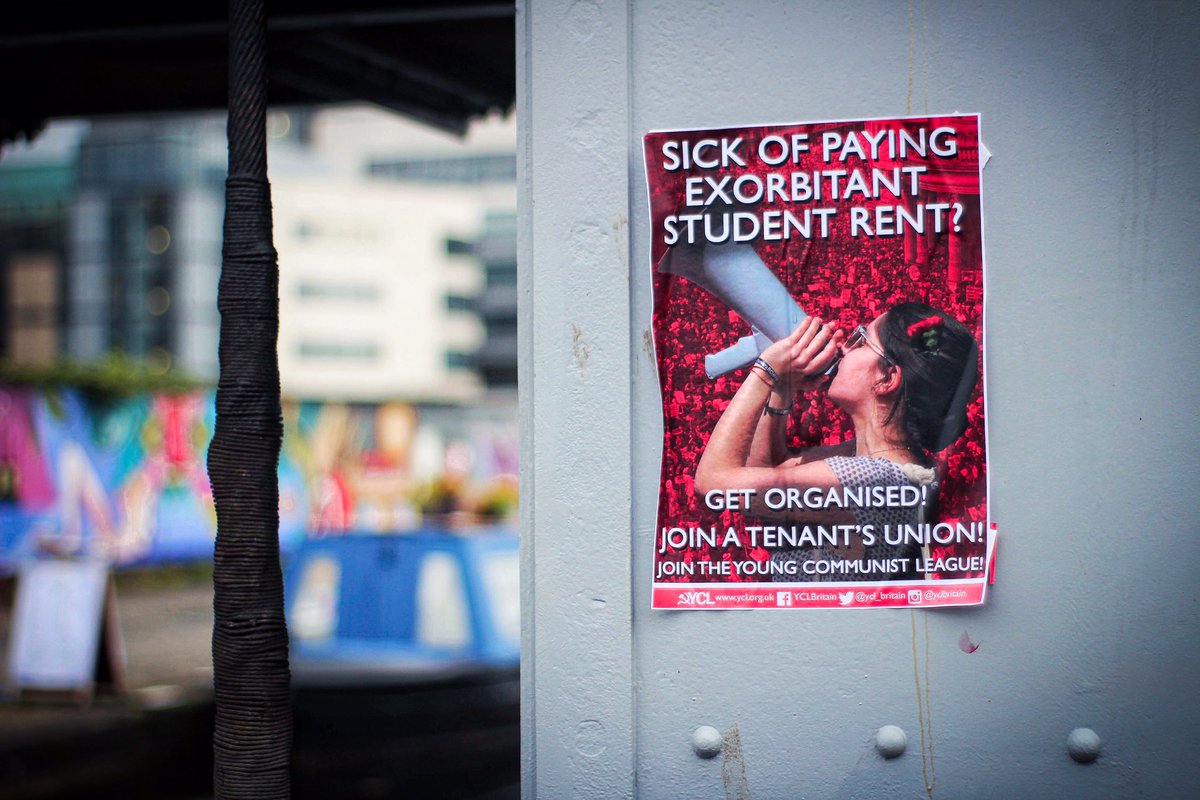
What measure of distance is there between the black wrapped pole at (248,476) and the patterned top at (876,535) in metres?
1.39

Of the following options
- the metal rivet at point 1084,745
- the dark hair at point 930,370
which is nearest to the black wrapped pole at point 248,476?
the dark hair at point 930,370

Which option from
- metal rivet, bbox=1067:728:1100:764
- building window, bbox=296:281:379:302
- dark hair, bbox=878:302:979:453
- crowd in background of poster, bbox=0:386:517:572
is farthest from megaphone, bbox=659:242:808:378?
building window, bbox=296:281:379:302

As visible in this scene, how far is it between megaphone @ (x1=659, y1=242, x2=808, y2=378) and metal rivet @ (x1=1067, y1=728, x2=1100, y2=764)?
4.21 ft

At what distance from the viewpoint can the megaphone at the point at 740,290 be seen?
3029mm

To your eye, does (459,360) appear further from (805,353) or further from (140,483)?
(805,353)

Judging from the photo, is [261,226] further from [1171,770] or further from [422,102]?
[422,102]

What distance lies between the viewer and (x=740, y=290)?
3047 millimetres

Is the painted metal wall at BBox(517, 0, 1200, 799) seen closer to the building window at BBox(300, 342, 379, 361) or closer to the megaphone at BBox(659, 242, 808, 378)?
the megaphone at BBox(659, 242, 808, 378)

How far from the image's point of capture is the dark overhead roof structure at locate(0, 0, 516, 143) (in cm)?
520

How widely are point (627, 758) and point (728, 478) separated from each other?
80 cm

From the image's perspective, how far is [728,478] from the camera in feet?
9.89

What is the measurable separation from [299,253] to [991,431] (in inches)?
3070

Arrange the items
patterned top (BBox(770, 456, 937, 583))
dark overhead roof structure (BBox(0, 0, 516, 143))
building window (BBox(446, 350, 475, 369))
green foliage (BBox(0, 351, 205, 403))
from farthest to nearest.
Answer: building window (BBox(446, 350, 475, 369)) < green foliage (BBox(0, 351, 205, 403)) < dark overhead roof structure (BBox(0, 0, 516, 143)) < patterned top (BBox(770, 456, 937, 583))

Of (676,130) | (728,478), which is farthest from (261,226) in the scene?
(728,478)
